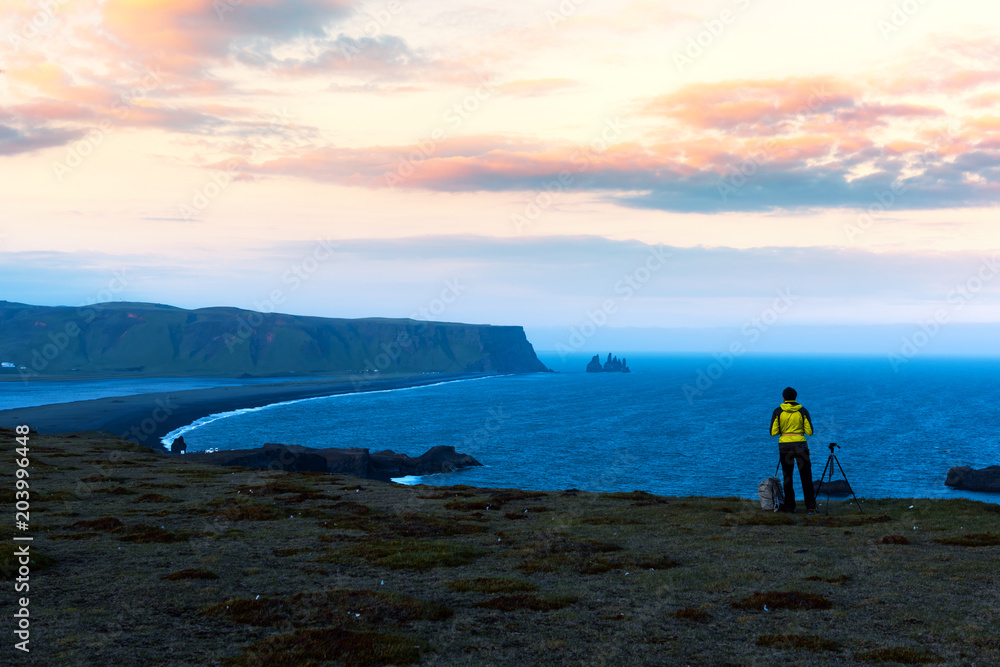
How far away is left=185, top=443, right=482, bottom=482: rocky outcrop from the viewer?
77.1m

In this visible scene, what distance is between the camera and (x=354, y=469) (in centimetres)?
7988

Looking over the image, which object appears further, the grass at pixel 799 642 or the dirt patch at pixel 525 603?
the dirt patch at pixel 525 603

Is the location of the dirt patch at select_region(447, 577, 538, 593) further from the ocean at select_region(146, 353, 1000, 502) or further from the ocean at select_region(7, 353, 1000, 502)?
the ocean at select_region(146, 353, 1000, 502)

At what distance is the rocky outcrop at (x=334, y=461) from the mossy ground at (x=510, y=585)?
1860 inches

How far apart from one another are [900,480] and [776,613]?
271 ft

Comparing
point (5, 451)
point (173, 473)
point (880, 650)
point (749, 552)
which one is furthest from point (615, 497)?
point (5, 451)

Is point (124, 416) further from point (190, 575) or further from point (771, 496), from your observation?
point (771, 496)

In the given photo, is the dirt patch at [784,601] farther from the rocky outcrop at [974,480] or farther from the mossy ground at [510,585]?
the rocky outcrop at [974,480]

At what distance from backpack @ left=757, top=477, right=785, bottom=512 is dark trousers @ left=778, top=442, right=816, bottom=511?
0.54 m

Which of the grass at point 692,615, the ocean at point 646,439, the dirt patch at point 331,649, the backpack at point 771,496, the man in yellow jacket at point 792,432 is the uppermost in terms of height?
the man in yellow jacket at point 792,432

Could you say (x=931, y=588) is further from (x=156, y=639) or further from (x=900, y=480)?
(x=900, y=480)

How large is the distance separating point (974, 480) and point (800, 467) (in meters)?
69.7

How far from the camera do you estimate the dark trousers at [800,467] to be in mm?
25380

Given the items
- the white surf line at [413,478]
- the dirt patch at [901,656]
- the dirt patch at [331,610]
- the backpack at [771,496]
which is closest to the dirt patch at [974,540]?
the backpack at [771,496]
